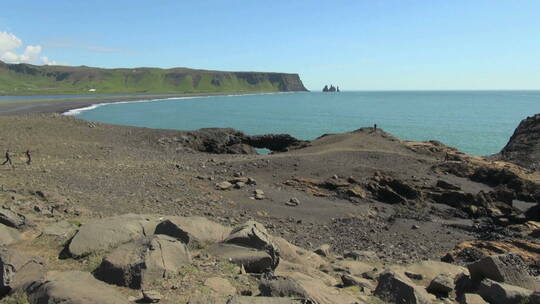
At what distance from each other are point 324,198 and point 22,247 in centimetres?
1612

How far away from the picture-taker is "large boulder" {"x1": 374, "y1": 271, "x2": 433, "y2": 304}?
7789mm

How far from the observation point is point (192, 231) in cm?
988

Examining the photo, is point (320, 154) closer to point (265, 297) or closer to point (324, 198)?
point (324, 198)

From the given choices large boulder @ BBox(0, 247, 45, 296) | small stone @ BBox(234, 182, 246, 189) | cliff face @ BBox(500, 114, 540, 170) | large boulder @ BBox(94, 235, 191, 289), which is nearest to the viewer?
large boulder @ BBox(0, 247, 45, 296)

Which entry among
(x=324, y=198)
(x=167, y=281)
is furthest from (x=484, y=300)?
(x=324, y=198)

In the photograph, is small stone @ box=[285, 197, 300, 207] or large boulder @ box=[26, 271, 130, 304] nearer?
large boulder @ box=[26, 271, 130, 304]

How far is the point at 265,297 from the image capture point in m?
6.52

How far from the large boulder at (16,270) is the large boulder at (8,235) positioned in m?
2.11

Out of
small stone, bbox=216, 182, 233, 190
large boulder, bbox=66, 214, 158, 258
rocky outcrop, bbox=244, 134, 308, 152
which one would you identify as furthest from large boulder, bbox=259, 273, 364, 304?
rocky outcrop, bbox=244, 134, 308, 152

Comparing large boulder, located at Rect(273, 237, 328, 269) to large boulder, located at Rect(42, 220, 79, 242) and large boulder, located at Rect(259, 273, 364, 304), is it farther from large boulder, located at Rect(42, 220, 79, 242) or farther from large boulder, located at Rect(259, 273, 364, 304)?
large boulder, located at Rect(42, 220, 79, 242)

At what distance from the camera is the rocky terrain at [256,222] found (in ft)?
24.8

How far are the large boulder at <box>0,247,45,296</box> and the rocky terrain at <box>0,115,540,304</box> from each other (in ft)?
0.09

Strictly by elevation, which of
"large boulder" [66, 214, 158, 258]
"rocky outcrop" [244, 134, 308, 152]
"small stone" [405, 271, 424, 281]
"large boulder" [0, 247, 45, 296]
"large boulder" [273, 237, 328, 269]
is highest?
"large boulder" [0, 247, 45, 296]

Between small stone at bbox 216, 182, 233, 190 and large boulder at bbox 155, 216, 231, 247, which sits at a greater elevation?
large boulder at bbox 155, 216, 231, 247
